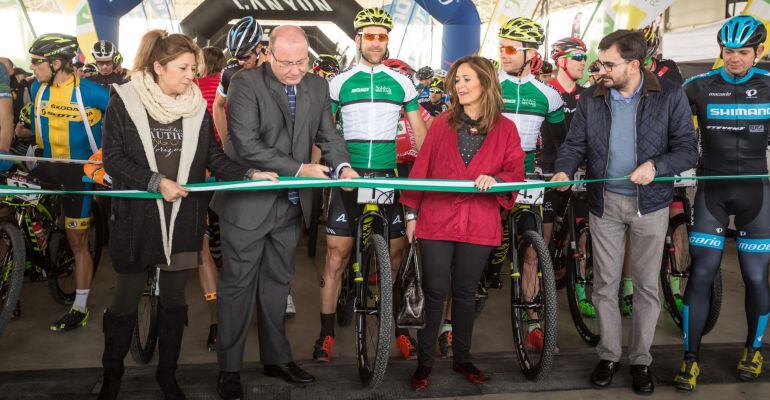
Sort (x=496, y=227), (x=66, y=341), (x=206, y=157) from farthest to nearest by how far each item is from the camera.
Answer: (x=66, y=341)
(x=496, y=227)
(x=206, y=157)

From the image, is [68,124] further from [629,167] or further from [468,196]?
[629,167]

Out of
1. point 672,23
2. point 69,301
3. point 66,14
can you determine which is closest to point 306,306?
point 69,301

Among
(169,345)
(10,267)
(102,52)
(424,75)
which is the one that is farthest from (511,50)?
(102,52)

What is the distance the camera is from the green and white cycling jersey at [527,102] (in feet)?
13.0

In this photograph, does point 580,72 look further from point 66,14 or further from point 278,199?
point 66,14

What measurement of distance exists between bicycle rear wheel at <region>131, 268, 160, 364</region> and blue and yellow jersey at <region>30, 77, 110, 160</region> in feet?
4.09

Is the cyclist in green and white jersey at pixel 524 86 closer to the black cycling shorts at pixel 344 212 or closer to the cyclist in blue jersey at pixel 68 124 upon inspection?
the black cycling shorts at pixel 344 212

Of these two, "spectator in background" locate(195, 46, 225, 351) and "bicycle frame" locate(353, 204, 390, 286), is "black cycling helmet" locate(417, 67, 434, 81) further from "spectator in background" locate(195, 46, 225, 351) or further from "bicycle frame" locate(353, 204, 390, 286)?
"bicycle frame" locate(353, 204, 390, 286)

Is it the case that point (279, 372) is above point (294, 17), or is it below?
below

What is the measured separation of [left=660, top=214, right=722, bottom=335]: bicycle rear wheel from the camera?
4172 millimetres

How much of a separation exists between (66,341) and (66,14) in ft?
26.9

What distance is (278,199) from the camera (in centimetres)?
317

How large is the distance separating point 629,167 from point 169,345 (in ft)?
8.38

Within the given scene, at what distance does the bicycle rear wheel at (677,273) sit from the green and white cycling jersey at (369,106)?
205cm
